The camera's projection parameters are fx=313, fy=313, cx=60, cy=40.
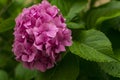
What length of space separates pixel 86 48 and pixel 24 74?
0.59 ft

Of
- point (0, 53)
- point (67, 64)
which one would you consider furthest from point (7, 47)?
point (67, 64)

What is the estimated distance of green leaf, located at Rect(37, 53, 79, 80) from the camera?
1.53 feet

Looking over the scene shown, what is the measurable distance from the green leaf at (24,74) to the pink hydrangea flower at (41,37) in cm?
12

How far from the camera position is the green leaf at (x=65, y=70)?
0.47 m

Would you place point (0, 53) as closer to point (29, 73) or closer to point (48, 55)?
point (29, 73)

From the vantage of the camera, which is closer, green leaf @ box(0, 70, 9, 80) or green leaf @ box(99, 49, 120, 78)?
green leaf @ box(99, 49, 120, 78)

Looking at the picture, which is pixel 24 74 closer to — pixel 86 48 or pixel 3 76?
pixel 3 76

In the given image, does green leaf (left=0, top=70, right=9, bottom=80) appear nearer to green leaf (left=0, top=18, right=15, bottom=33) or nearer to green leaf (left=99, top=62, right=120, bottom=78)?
green leaf (left=0, top=18, right=15, bottom=33)

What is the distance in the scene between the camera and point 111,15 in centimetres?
54

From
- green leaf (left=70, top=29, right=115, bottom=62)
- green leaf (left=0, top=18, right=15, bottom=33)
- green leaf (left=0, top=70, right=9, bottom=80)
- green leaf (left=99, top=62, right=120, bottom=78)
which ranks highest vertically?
green leaf (left=0, top=18, right=15, bottom=33)

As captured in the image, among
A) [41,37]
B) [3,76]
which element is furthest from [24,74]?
[41,37]

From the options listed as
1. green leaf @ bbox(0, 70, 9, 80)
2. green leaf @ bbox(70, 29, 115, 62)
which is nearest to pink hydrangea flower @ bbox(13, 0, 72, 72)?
green leaf @ bbox(70, 29, 115, 62)

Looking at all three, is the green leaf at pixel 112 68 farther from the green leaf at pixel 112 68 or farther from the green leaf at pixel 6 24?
the green leaf at pixel 6 24

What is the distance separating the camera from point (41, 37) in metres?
0.43
